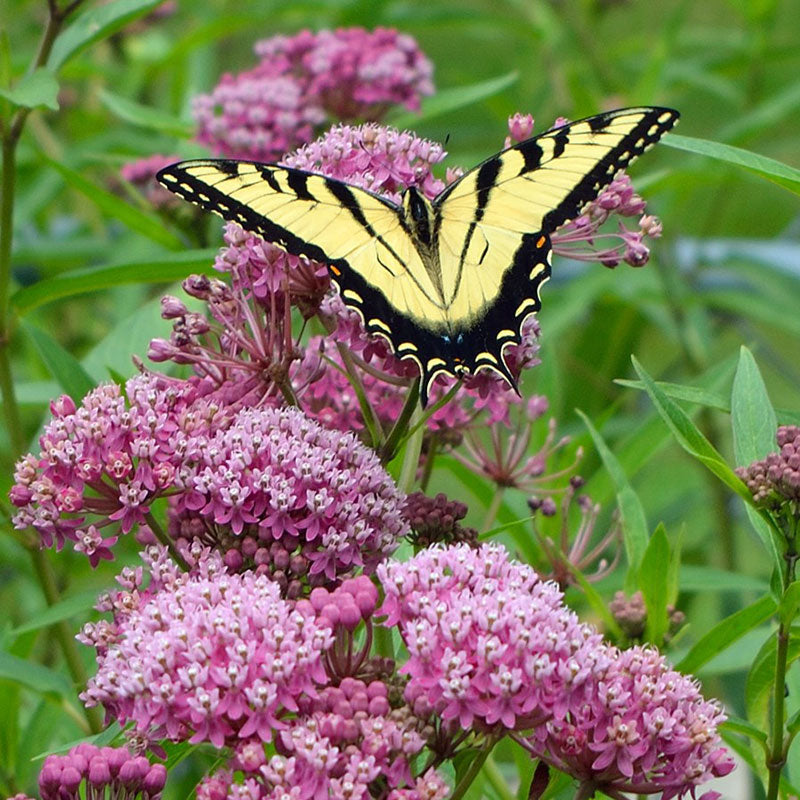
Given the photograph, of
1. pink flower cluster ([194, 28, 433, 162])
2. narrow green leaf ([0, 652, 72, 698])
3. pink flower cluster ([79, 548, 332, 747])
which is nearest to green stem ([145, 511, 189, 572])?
pink flower cluster ([79, 548, 332, 747])

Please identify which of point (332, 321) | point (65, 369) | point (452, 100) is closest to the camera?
point (332, 321)

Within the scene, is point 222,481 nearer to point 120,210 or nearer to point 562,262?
point 120,210

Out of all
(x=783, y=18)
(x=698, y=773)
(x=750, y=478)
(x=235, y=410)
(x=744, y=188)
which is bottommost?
(x=698, y=773)

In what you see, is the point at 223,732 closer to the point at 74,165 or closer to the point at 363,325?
the point at 363,325

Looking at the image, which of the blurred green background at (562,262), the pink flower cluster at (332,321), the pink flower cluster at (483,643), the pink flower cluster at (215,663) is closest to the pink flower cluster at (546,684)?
the pink flower cluster at (483,643)

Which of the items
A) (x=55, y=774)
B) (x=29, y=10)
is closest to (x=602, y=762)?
(x=55, y=774)

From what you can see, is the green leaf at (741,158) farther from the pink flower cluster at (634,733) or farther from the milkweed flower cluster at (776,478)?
the pink flower cluster at (634,733)

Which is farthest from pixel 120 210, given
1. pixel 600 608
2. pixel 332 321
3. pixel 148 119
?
pixel 600 608
